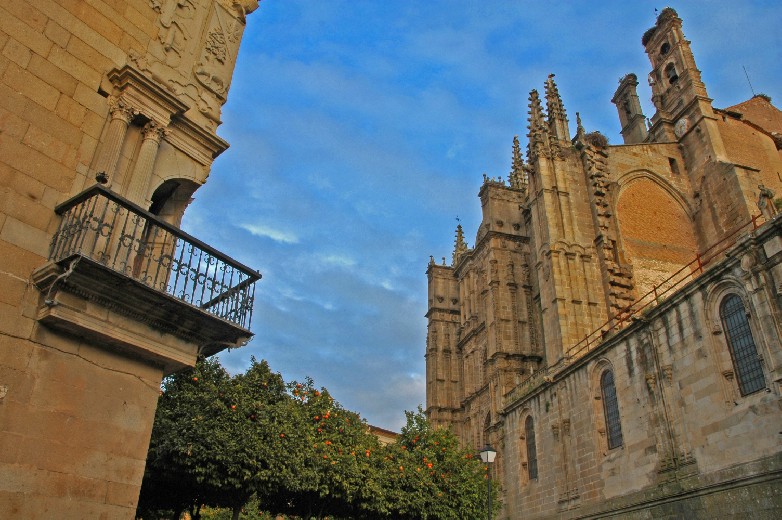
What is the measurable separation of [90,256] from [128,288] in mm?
577

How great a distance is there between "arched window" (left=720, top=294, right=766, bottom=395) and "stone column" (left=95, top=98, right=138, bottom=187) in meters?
15.1

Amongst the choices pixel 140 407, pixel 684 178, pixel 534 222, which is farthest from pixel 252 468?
pixel 684 178

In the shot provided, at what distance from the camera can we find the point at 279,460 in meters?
15.8

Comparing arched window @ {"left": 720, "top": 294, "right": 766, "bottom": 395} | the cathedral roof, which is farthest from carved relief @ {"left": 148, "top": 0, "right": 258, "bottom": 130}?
the cathedral roof

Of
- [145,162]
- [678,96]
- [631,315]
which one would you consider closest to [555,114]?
[678,96]

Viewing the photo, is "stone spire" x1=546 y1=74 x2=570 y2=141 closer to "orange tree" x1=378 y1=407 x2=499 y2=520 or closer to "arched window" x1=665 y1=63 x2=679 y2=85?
"arched window" x1=665 y1=63 x2=679 y2=85

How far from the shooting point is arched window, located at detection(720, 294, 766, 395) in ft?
49.1

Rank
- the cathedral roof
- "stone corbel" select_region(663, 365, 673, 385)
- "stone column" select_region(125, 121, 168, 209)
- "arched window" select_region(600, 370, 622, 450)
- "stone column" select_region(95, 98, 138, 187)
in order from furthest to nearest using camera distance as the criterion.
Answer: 1. the cathedral roof
2. "arched window" select_region(600, 370, 622, 450)
3. "stone corbel" select_region(663, 365, 673, 385)
4. "stone column" select_region(125, 121, 168, 209)
5. "stone column" select_region(95, 98, 138, 187)

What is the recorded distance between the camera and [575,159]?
3475cm

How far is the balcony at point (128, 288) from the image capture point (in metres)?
6.86

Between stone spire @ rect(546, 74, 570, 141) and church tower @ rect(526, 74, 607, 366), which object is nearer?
church tower @ rect(526, 74, 607, 366)

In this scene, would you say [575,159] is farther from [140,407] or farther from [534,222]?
[140,407]

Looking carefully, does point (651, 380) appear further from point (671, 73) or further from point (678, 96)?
point (671, 73)

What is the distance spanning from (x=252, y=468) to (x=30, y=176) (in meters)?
10.4
